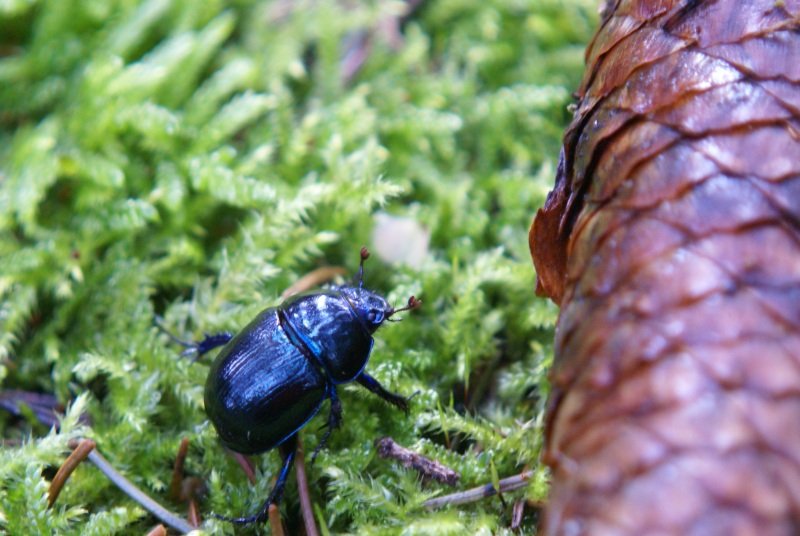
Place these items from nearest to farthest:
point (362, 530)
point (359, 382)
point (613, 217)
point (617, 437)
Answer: point (617, 437) < point (613, 217) < point (362, 530) < point (359, 382)

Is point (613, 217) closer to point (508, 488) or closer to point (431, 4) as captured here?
point (508, 488)

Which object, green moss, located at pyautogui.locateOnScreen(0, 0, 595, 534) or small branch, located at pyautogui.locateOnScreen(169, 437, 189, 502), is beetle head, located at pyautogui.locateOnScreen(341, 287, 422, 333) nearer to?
green moss, located at pyautogui.locateOnScreen(0, 0, 595, 534)

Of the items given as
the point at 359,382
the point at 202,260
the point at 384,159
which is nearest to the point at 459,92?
the point at 384,159

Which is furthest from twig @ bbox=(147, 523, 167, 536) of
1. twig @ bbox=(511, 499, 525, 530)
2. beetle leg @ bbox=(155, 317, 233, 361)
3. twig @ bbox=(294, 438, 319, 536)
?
twig @ bbox=(511, 499, 525, 530)

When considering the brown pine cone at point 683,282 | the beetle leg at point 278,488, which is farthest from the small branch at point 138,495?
the brown pine cone at point 683,282

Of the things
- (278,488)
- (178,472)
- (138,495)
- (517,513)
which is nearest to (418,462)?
(517,513)

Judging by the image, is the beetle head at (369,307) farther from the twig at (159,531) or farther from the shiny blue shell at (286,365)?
the twig at (159,531)

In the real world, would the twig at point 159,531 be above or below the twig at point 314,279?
below
